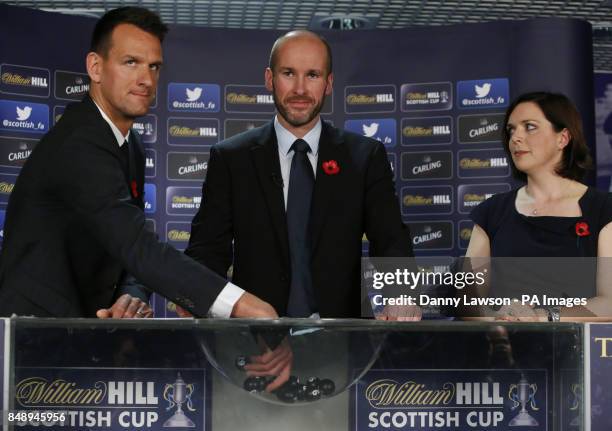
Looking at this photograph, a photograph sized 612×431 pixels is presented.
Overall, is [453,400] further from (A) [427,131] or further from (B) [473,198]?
(A) [427,131]

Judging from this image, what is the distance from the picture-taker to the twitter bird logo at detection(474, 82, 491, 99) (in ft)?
17.4

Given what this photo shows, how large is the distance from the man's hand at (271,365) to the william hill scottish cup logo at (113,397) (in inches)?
2.9

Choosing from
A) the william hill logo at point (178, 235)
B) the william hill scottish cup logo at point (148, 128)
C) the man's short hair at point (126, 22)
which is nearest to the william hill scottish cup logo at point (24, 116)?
the william hill scottish cup logo at point (148, 128)

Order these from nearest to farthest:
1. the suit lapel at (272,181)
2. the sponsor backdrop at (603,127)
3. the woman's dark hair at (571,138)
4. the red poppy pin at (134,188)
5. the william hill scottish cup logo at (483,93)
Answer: the red poppy pin at (134,188) → the suit lapel at (272,181) → the woman's dark hair at (571,138) → the william hill scottish cup logo at (483,93) → the sponsor backdrop at (603,127)

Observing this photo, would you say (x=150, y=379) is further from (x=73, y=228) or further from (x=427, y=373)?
(x=73, y=228)

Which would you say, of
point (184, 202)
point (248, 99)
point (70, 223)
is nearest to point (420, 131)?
point (248, 99)

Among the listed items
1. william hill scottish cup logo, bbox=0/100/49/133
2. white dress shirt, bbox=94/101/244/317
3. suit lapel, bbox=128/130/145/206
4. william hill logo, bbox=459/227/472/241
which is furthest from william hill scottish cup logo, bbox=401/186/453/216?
white dress shirt, bbox=94/101/244/317

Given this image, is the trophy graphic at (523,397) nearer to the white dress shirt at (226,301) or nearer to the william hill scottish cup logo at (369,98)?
the white dress shirt at (226,301)

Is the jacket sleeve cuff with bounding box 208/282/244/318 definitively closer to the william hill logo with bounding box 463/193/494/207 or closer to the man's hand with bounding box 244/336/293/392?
the man's hand with bounding box 244/336/293/392

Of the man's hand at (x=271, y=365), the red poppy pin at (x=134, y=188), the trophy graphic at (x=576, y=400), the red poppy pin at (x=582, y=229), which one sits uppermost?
the red poppy pin at (x=134, y=188)

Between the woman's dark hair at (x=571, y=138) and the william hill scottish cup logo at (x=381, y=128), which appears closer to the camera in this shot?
the woman's dark hair at (x=571, y=138)

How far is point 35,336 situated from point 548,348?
A: 2.43ft

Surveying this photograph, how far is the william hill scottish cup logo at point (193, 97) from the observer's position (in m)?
5.37

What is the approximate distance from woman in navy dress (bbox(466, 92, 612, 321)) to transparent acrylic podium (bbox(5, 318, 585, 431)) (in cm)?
128
